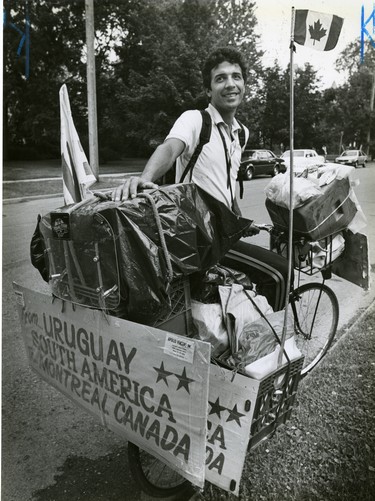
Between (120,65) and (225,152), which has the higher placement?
(120,65)

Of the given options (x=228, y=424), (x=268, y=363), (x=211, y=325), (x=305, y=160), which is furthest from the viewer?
(x=305, y=160)

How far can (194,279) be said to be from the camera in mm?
1741

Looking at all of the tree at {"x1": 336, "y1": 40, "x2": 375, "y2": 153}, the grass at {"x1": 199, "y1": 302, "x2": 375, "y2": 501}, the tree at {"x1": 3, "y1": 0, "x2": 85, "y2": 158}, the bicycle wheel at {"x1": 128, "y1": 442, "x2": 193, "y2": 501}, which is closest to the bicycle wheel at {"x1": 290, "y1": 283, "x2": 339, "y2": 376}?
the grass at {"x1": 199, "y1": 302, "x2": 375, "y2": 501}

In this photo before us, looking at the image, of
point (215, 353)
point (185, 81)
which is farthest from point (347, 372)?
point (185, 81)

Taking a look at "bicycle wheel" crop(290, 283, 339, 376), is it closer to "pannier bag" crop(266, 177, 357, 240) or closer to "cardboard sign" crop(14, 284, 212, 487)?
"pannier bag" crop(266, 177, 357, 240)

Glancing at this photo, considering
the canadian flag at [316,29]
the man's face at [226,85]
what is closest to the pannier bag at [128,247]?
the canadian flag at [316,29]

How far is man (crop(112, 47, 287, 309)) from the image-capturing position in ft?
6.61

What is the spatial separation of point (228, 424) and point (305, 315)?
1636mm

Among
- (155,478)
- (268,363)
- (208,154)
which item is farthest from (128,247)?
(155,478)

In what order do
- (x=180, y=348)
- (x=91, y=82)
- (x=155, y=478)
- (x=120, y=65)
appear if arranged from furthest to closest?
(x=120, y=65) < (x=91, y=82) < (x=155, y=478) < (x=180, y=348)

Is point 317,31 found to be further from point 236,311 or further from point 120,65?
point 120,65

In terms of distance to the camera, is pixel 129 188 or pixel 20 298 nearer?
pixel 129 188

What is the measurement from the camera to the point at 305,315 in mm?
2863

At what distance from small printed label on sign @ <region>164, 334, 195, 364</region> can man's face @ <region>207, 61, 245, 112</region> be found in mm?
1293
